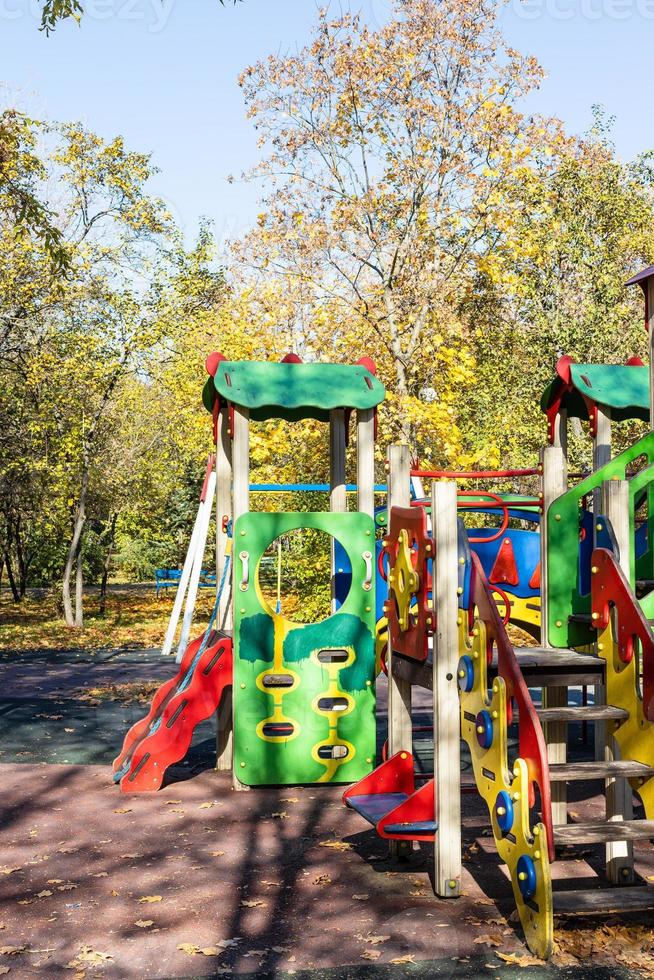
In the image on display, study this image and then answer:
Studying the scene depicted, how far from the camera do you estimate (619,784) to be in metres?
4.72

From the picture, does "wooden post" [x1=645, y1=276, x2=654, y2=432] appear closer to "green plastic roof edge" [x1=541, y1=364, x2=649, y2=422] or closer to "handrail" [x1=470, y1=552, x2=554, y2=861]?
"green plastic roof edge" [x1=541, y1=364, x2=649, y2=422]

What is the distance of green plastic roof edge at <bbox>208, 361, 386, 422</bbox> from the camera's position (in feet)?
23.0

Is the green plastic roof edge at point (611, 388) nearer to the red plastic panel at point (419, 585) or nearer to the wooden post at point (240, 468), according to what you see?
the red plastic panel at point (419, 585)

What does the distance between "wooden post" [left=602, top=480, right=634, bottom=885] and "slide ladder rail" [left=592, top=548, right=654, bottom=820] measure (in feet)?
0.54

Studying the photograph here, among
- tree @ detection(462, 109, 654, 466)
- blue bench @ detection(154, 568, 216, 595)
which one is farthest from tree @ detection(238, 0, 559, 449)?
blue bench @ detection(154, 568, 216, 595)

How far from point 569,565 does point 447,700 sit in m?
0.95

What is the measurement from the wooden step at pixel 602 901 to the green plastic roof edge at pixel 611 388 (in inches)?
135

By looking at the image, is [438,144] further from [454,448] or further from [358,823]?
[358,823]

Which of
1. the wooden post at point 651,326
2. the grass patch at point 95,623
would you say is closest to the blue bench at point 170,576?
the grass patch at point 95,623

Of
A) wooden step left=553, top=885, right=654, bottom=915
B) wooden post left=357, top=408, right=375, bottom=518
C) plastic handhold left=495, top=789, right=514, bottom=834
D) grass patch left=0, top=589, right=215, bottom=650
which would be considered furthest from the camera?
grass patch left=0, top=589, right=215, bottom=650

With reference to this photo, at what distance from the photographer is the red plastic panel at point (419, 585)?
4980mm

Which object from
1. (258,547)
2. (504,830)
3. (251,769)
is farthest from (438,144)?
(504,830)

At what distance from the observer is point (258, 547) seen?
6797 millimetres

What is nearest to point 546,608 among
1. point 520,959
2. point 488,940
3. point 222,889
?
point 488,940
